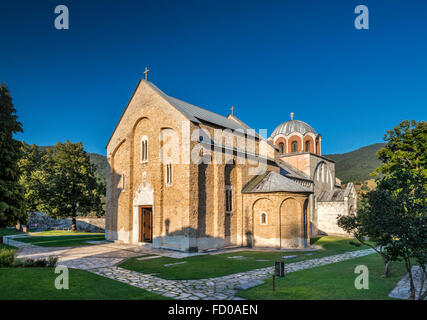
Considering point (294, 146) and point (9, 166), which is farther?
point (294, 146)

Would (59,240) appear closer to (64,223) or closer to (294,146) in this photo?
(64,223)

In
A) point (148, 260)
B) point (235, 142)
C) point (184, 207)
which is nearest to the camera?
point (148, 260)

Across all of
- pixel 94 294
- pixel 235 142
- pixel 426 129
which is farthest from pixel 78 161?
pixel 426 129

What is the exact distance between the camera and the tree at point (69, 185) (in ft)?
113

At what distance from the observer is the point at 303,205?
23641mm

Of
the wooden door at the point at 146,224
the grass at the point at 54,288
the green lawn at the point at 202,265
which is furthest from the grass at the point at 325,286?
the wooden door at the point at 146,224

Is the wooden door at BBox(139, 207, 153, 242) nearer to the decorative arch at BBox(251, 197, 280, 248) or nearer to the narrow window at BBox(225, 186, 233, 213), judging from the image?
the narrow window at BBox(225, 186, 233, 213)

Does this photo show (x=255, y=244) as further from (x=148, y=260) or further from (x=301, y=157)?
(x=301, y=157)

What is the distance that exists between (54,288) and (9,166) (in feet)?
36.7

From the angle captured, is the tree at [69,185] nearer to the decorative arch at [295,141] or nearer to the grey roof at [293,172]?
the grey roof at [293,172]

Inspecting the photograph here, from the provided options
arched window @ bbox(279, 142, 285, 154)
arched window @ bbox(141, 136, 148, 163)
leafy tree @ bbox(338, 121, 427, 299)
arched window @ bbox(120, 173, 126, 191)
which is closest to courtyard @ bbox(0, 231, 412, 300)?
leafy tree @ bbox(338, 121, 427, 299)

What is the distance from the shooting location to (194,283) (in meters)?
11.5

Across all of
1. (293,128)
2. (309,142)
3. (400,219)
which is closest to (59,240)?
(400,219)

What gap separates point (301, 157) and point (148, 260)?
26710 mm
